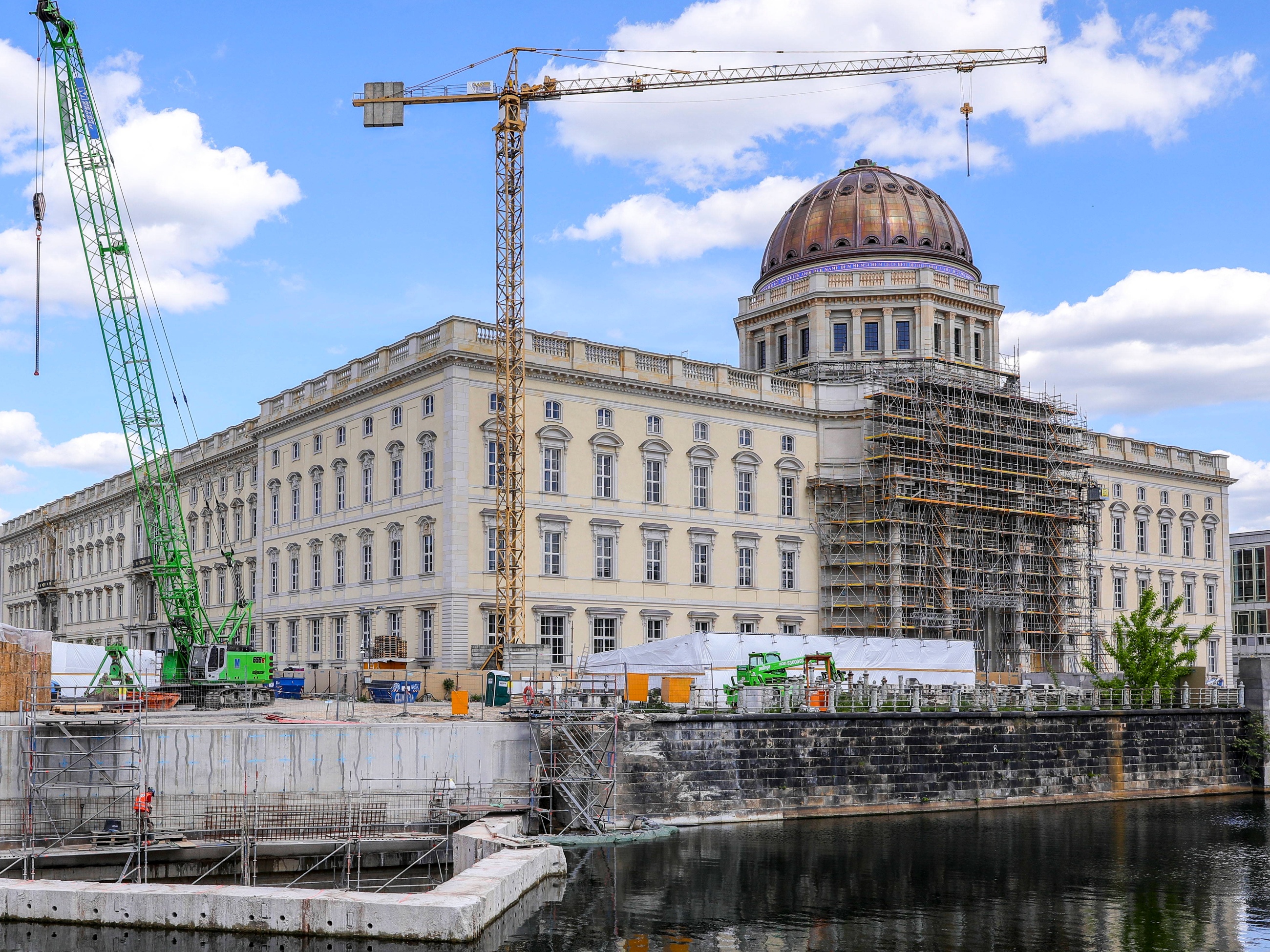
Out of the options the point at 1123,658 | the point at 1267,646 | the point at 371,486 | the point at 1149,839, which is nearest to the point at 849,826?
the point at 1149,839

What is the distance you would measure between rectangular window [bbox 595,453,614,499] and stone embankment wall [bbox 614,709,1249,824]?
26.9 meters

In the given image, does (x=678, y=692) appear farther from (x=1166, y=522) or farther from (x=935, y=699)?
(x=1166, y=522)

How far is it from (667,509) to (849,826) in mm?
32216

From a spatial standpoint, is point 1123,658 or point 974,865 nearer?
point 974,865

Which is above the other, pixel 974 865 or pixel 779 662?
pixel 779 662

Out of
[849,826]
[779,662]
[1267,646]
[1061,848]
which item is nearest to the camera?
[1061,848]

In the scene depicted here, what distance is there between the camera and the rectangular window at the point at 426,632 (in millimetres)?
69062

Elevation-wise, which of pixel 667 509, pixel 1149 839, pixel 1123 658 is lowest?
pixel 1149 839

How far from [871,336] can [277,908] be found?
7218 cm

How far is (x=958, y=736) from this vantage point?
51625 mm

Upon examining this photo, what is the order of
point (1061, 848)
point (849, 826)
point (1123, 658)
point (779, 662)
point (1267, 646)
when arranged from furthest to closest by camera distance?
point (1267, 646)
point (1123, 658)
point (779, 662)
point (849, 826)
point (1061, 848)

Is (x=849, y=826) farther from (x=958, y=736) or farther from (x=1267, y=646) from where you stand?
(x=1267, y=646)

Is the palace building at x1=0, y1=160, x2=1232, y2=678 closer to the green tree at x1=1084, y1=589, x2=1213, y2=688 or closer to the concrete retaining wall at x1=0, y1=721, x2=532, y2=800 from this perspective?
the green tree at x1=1084, y1=589, x2=1213, y2=688

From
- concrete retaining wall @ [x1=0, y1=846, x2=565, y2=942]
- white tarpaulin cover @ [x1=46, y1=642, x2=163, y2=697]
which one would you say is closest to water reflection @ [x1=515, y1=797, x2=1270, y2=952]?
concrete retaining wall @ [x1=0, y1=846, x2=565, y2=942]
